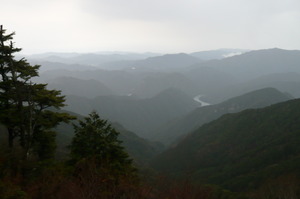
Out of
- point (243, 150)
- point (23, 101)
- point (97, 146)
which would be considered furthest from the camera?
point (243, 150)

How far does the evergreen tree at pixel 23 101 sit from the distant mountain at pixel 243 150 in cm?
8056

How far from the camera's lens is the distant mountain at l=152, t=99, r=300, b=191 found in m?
96.0

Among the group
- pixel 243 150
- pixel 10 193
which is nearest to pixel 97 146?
pixel 10 193

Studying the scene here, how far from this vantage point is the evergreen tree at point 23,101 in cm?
1890

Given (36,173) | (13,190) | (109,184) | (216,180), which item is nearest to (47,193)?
(13,190)

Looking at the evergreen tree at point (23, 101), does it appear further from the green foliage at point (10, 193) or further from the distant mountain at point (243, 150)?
the distant mountain at point (243, 150)

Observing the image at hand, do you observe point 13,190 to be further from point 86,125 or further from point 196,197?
point 86,125

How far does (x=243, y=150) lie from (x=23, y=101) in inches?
4984

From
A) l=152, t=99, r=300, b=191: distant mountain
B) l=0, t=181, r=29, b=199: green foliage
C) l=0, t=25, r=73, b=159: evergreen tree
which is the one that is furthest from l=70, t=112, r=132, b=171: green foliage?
l=152, t=99, r=300, b=191: distant mountain

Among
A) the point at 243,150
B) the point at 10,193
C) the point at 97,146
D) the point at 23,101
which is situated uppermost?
the point at 23,101

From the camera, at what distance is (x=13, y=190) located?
11516 mm

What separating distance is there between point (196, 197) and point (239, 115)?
16260 centimetres

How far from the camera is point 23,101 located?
19172 millimetres

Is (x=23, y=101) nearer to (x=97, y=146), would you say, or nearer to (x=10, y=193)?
(x=97, y=146)
